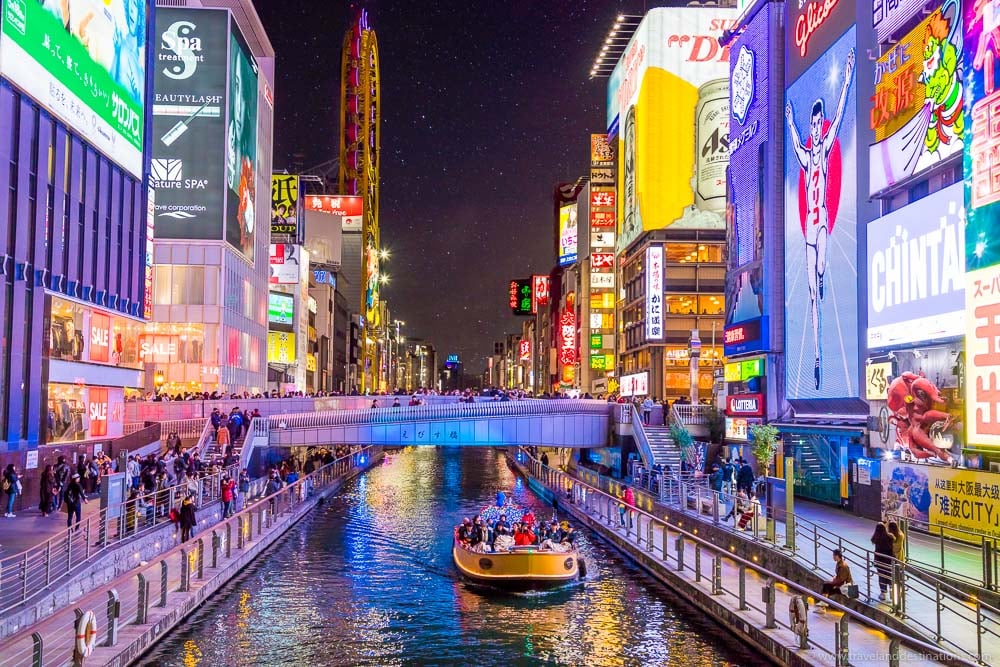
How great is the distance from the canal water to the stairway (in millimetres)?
11749

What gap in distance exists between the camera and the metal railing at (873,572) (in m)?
16.6

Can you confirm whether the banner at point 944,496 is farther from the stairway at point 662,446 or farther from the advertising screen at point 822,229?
the stairway at point 662,446

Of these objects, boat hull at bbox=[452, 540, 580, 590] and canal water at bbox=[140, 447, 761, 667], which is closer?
canal water at bbox=[140, 447, 761, 667]

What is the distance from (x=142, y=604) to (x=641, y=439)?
34171 millimetres

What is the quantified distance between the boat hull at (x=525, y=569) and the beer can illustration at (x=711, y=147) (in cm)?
6787

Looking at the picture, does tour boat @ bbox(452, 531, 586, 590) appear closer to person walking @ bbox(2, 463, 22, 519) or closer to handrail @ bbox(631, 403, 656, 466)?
person walking @ bbox(2, 463, 22, 519)

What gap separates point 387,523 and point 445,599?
17.4 metres

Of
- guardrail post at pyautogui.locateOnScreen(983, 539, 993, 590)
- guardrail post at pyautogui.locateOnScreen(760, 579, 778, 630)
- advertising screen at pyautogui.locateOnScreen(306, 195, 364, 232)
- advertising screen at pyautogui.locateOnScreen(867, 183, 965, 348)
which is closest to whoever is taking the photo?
guardrail post at pyautogui.locateOnScreen(983, 539, 993, 590)

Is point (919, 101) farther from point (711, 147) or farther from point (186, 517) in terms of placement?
point (711, 147)

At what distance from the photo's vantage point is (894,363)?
33062mm

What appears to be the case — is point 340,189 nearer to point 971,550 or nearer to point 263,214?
point 263,214

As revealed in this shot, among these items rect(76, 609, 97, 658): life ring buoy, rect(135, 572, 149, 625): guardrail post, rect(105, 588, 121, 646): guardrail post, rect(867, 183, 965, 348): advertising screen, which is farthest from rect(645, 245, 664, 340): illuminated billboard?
rect(76, 609, 97, 658): life ring buoy

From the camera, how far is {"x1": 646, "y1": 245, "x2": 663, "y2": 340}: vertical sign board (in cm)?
8744

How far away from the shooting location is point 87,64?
42344mm
